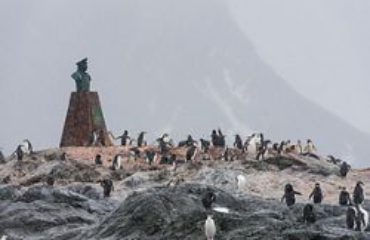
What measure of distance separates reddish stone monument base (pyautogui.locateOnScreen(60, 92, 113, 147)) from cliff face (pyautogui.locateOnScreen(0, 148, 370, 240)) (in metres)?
2.85

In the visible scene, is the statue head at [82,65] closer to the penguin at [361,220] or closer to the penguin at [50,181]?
the penguin at [50,181]

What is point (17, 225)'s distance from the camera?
40.3 m

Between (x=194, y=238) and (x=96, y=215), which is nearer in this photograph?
(x=194, y=238)

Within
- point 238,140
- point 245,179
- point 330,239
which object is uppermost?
point 238,140

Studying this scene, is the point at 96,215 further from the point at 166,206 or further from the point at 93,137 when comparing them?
the point at 93,137

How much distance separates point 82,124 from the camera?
63219 mm

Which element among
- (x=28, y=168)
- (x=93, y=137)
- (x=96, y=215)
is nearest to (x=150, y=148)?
(x=93, y=137)

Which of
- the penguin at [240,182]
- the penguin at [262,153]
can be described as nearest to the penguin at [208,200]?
the penguin at [240,182]

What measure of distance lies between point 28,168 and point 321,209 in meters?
21.9

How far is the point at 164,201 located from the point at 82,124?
29.1 m

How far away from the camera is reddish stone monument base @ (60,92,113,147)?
2479 inches

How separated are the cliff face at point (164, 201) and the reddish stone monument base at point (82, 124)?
2.85 metres

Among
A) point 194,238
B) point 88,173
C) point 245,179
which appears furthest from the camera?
point 88,173

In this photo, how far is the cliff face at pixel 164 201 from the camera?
3266 cm
